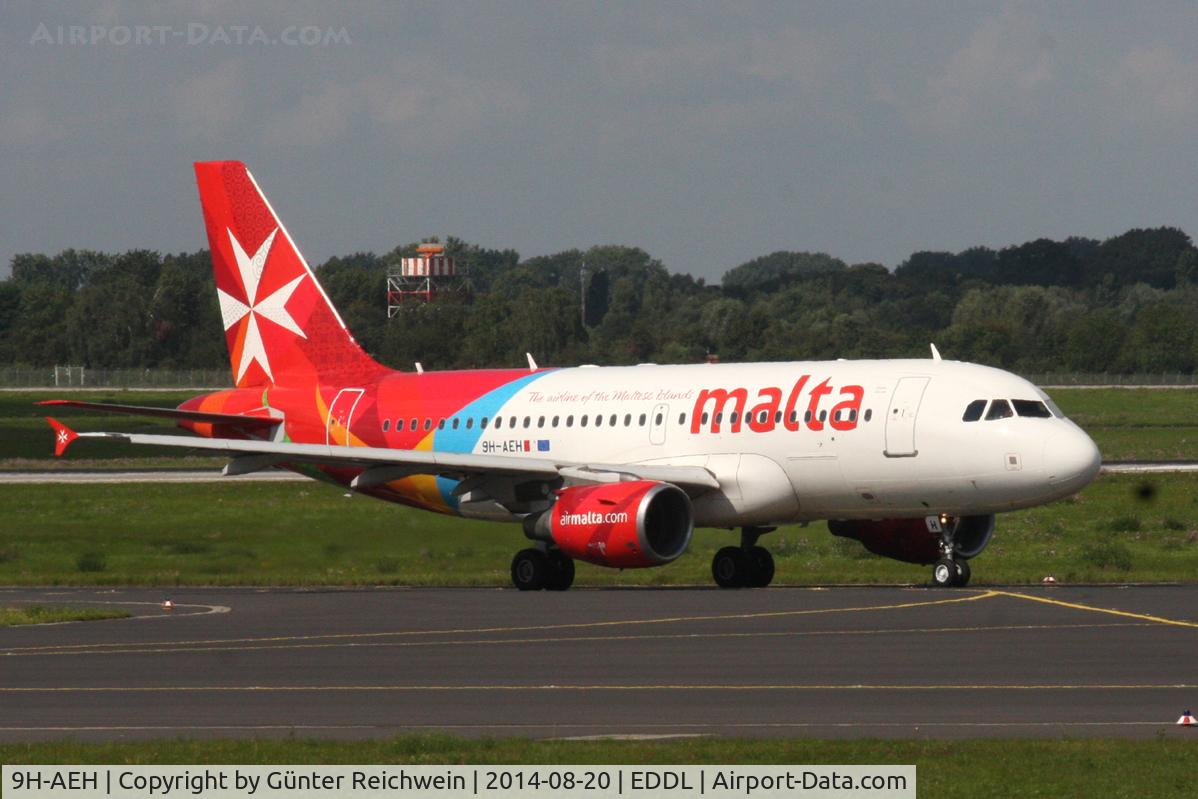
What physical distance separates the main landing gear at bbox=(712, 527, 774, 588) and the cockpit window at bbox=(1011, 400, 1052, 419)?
575cm

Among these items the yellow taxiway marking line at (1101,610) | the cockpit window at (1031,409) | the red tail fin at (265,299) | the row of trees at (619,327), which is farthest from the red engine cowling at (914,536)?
the row of trees at (619,327)

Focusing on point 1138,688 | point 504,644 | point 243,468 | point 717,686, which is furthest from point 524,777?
point 243,468

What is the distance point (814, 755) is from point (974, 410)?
2060 centimetres

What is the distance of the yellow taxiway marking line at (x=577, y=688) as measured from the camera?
21.3 m

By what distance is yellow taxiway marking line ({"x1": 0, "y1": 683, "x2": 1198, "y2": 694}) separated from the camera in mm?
21297

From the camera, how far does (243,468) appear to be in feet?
133

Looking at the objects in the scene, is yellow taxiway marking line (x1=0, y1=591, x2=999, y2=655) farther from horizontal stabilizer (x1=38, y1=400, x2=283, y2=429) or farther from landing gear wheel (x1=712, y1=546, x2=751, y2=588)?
horizontal stabilizer (x1=38, y1=400, x2=283, y2=429)

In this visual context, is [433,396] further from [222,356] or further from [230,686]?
[222,356]

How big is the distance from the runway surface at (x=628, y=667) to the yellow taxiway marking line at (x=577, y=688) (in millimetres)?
42

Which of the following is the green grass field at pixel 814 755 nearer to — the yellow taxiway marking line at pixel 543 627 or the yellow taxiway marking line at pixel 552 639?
the yellow taxiway marking line at pixel 552 639

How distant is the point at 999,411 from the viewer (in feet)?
119

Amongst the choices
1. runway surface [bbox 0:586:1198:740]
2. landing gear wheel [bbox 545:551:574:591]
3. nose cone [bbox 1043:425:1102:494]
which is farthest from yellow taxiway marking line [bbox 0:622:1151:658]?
landing gear wheel [bbox 545:551:574:591]

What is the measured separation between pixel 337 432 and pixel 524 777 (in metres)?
30.6

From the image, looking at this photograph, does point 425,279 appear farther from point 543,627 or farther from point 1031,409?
point 543,627
